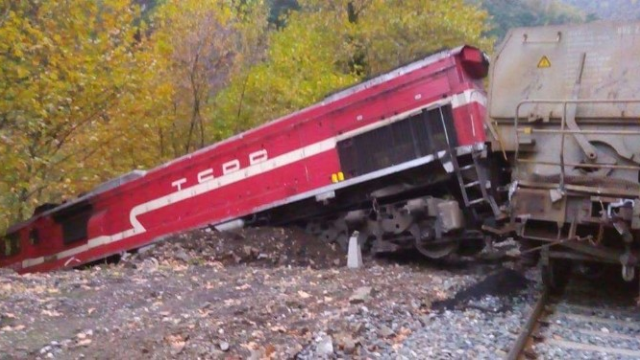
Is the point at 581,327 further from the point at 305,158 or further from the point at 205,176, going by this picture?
the point at 205,176

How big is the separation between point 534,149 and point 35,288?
5.91m

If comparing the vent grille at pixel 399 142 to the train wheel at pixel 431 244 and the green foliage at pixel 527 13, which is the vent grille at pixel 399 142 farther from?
the green foliage at pixel 527 13

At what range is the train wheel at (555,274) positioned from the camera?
25.5 feet

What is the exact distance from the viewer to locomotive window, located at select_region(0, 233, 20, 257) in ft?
50.5

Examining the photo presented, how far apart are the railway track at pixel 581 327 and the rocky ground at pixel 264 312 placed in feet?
0.62

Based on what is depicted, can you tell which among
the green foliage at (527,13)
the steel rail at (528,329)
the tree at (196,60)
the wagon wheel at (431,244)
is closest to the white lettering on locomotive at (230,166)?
the wagon wheel at (431,244)

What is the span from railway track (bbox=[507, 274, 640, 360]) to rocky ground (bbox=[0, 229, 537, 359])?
189mm

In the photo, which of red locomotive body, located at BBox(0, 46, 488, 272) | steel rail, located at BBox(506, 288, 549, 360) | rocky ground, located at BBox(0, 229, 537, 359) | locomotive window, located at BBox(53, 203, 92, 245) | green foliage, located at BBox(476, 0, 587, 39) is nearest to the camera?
steel rail, located at BBox(506, 288, 549, 360)

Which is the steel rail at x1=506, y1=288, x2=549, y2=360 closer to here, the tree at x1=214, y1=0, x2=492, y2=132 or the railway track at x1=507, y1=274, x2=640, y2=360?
the railway track at x1=507, y1=274, x2=640, y2=360

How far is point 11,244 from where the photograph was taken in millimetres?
15516

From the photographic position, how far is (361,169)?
10617 millimetres

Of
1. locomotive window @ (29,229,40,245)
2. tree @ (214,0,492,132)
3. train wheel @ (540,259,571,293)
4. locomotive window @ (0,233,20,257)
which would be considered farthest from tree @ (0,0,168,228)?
train wheel @ (540,259,571,293)

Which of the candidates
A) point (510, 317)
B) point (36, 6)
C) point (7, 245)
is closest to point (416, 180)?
point (510, 317)

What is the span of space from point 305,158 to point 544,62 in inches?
169
